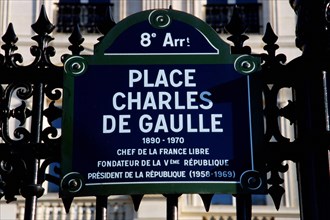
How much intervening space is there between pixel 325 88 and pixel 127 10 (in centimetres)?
1125

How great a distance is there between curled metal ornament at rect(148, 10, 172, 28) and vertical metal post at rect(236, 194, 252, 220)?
1.13 m

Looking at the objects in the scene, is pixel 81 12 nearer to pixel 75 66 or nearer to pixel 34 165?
pixel 75 66

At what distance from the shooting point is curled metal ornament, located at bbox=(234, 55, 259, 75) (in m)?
4.34

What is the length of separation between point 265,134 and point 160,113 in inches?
24.2

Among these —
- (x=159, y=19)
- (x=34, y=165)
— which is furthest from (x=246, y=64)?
(x=34, y=165)

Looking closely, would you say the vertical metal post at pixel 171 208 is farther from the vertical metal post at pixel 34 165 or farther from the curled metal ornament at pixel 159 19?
the curled metal ornament at pixel 159 19

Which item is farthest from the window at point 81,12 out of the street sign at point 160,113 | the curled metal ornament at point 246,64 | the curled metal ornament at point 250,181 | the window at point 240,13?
the curled metal ornament at point 250,181

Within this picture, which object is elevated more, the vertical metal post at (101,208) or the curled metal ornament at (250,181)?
the curled metal ornament at (250,181)

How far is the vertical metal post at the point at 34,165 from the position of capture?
413cm

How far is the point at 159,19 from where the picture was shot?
4.45m

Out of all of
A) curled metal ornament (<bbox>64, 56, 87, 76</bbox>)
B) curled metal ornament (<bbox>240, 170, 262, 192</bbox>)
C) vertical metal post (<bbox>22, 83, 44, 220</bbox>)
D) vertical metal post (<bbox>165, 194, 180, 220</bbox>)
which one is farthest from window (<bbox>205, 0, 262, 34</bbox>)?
vertical metal post (<bbox>165, 194, 180, 220</bbox>)

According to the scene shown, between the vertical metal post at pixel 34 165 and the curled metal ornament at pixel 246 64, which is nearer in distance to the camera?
the vertical metal post at pixel 34 165

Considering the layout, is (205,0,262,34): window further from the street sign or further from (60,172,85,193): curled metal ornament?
(60,172,85,193): curled metal ornament

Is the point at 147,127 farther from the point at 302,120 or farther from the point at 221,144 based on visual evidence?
the point at 302,120
